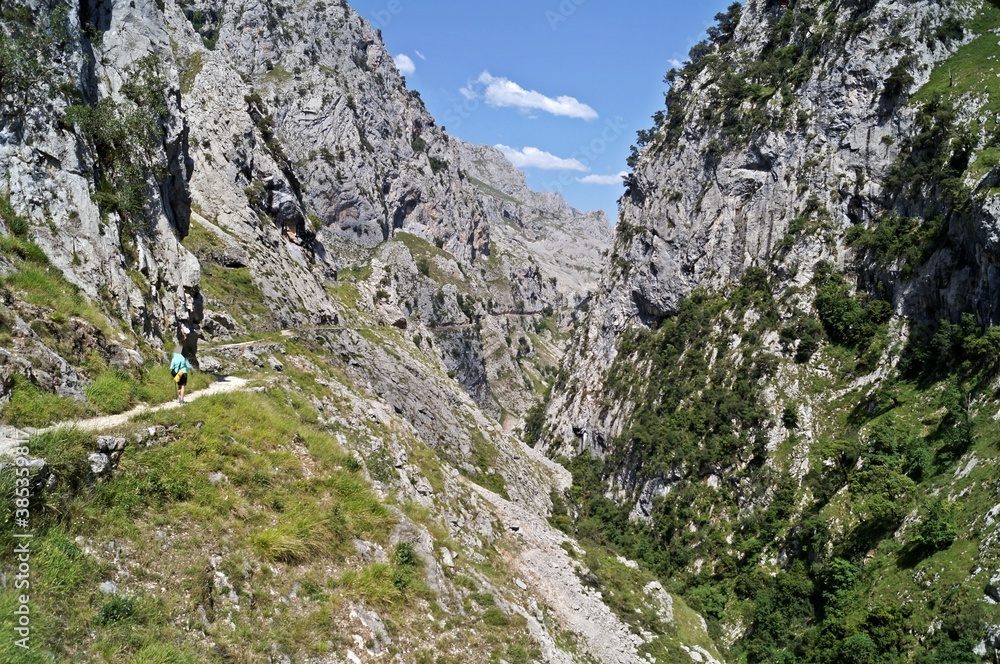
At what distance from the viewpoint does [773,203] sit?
Result: 76.4 metres

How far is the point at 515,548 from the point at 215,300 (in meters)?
25.5

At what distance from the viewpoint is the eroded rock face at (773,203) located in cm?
5556

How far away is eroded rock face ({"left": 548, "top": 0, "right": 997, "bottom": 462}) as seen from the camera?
55562 millimetres

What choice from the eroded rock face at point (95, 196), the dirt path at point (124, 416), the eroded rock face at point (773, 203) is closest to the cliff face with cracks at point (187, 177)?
the eroded rock face at point (95, 196)

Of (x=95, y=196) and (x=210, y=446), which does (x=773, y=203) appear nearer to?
(x=95, y=196)

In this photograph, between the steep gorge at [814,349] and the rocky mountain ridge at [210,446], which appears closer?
the rocky mountain ridge at [210,446]

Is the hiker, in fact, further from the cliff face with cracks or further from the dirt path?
→ the cliff face with cracks

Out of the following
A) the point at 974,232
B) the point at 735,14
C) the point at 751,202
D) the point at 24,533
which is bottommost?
the point at 24,533

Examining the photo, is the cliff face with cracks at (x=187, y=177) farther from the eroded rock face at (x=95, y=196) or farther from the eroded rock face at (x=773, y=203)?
the eroded rock face at (x=773, y=203)

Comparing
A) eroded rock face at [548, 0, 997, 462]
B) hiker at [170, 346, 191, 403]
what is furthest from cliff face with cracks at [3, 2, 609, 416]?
eroded rock face at [548, 0, 997, 462]

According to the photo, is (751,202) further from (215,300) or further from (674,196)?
(215,300)

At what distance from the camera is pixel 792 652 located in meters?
38.3

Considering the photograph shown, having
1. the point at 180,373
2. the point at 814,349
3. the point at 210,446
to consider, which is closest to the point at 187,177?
the point at 180,373

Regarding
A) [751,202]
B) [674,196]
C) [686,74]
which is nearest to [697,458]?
[751,202]
